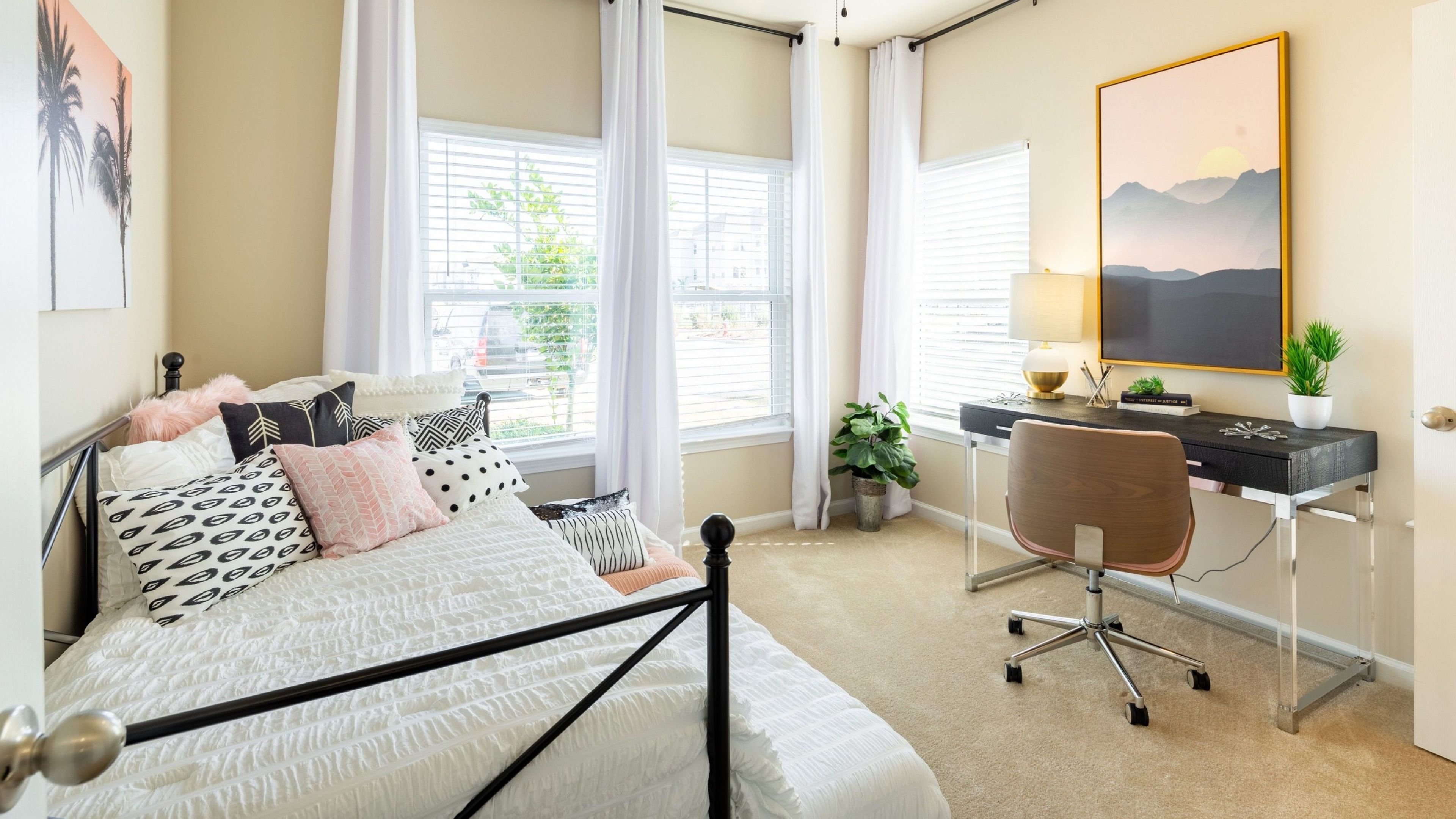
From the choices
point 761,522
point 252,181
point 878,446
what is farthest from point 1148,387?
point 252,181

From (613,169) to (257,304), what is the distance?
61.3 inches

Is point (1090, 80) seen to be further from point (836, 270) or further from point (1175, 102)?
point (836, 270)

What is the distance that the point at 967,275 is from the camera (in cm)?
397

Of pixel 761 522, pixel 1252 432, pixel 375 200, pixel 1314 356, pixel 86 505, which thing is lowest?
pixel 761 522

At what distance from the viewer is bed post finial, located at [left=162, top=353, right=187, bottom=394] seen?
252 centimetres

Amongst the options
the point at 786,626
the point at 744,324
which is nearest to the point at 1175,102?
the point at 744,324

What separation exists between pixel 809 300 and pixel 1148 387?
Result: 1.71m

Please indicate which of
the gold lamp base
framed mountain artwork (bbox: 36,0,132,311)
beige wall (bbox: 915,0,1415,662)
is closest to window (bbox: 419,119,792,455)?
framed mountain artwork (bbox: 36,0,132,311)

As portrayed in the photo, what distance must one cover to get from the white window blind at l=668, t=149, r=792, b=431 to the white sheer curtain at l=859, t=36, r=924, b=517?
1.57ft

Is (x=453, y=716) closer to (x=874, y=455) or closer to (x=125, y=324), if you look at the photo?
(x=125, y=324)

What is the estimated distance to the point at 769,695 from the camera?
149 cm

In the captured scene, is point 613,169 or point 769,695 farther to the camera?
point 613,169

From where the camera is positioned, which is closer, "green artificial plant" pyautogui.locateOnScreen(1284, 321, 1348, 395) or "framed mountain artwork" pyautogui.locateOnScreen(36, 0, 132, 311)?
"framed mountain artwork" pyautogui.locateOnScreen(36, 0, 132, 311)

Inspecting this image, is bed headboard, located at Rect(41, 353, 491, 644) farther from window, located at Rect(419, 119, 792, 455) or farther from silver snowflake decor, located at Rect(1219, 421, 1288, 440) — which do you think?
silver snowflake decor, located at Rect(1219, 421, 1288, 440)
